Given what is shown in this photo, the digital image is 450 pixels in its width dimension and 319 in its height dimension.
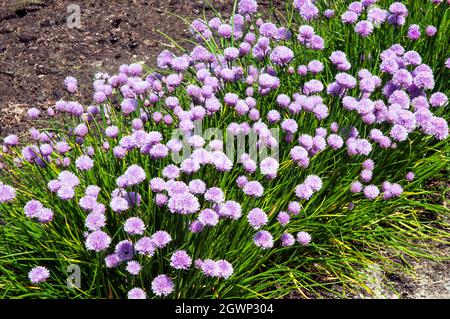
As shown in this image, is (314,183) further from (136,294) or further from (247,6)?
(247,6)

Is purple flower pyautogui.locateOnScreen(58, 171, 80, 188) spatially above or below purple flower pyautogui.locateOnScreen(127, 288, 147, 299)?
above

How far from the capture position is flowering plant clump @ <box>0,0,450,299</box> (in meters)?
2.44

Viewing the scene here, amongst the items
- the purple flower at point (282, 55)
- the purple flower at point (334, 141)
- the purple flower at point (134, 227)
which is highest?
the purple flower at point (282, 55)

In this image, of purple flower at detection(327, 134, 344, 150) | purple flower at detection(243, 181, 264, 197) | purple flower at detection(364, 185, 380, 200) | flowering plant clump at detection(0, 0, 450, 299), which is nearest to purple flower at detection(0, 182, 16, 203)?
flowering plant clump at detection(0, 0, 450, 299)

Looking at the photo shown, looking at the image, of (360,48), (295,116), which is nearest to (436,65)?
(360,48)

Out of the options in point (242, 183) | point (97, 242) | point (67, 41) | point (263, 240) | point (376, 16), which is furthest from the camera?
point (67, 41)

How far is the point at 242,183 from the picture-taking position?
2.58 metres

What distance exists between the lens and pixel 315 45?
3199 mm

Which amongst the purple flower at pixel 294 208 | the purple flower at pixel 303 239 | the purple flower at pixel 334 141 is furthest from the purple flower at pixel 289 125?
the purple flower at pixel 303 239

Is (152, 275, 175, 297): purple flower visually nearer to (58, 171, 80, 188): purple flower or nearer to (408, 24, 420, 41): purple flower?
(58, 171, 80, 188): purple flower

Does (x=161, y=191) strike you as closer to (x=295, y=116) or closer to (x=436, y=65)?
(x=295, y=116)

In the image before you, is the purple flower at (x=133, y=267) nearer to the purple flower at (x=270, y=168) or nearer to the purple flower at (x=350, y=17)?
the purple flower at (x=270, y=168)

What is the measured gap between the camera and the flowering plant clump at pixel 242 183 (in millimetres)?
2436

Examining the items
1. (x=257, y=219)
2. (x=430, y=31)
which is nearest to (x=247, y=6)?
(x=430, y=31)
